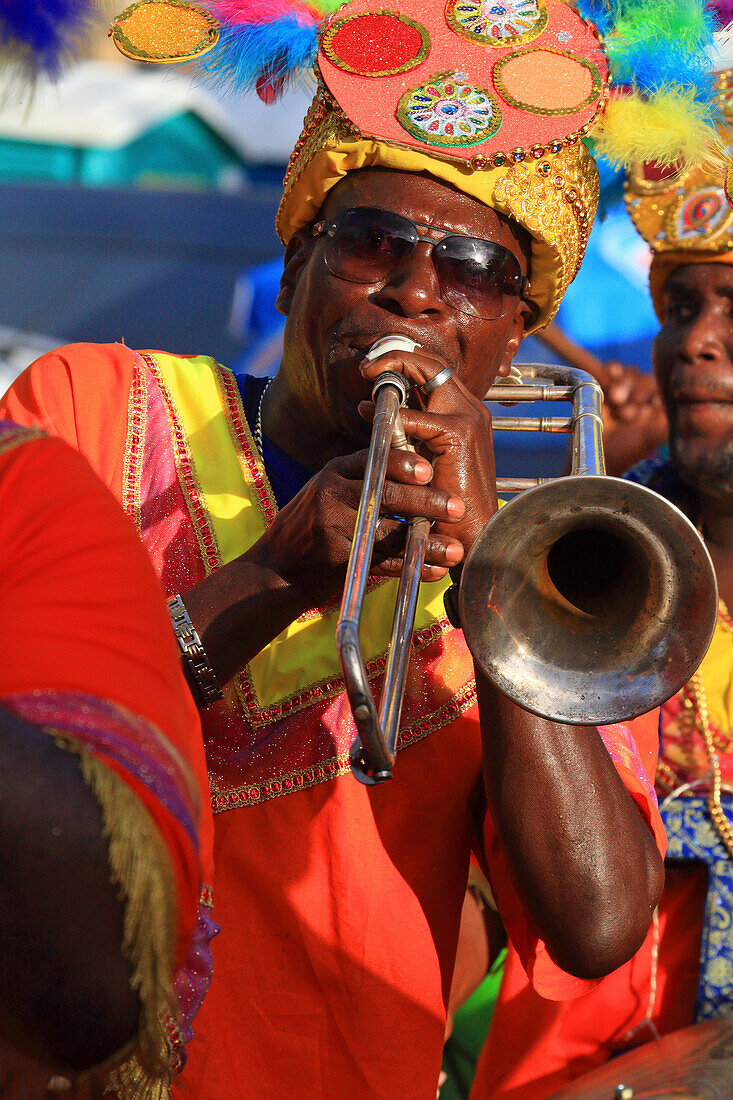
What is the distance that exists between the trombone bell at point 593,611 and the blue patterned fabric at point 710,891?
1311 millimetres

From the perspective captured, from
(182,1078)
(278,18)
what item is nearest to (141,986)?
(182,1078)

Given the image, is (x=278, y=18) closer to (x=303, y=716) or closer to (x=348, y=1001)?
(x=303, y=716)

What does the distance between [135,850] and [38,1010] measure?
17 centimetres

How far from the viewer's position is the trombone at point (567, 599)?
188cm

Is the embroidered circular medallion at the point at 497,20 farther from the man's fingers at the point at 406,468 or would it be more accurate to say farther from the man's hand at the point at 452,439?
the man's fingers at the point at 406,468

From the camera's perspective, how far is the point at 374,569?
6.36 feet

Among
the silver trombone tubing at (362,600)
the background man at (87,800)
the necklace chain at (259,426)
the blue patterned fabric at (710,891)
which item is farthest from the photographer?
the blue patterned fabric at (710,891)

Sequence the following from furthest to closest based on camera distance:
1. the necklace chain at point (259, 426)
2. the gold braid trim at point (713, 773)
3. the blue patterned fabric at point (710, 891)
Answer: the gold braid trim at point (713, 773), the blue patterned fabric at point (710, 891), the necklace chain at point (259, 426)

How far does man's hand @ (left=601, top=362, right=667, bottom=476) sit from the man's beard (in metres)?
1.04

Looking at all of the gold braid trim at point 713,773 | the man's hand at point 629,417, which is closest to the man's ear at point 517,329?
the gold braid trim at point 713,773

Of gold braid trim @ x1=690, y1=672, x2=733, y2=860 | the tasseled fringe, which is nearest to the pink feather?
the tasseled fringe

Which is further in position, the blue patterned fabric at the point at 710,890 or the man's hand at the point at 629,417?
the man's hand at the point at 629,417

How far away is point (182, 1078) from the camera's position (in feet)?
6.77

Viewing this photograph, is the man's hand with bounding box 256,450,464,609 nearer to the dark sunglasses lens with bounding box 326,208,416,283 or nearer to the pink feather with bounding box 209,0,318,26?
the dark sunglasses lens with bounding box 326,208,416,283
